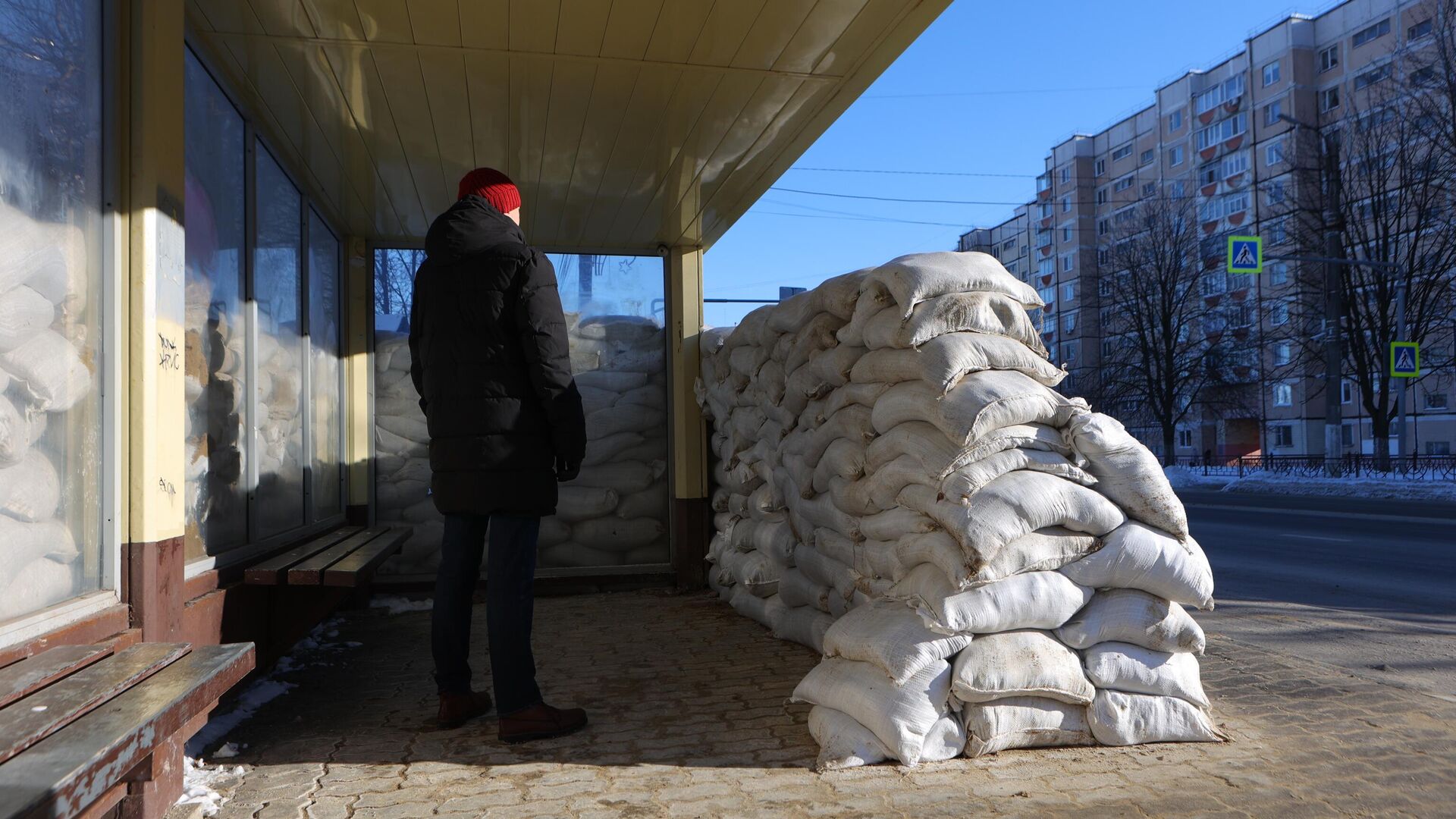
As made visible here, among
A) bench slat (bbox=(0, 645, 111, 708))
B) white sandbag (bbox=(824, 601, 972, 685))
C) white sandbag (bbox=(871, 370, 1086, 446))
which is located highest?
white sandbag (bbox=(871, 370, 1086, 446))

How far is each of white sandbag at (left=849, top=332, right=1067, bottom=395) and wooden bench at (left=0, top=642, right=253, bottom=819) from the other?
2.32 m

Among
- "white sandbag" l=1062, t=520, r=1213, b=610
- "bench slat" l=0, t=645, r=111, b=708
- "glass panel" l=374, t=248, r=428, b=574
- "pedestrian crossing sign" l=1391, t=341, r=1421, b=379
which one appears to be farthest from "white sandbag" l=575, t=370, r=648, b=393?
"pedestrian crossing sign" l=1391, t=341, r=1421, b=379

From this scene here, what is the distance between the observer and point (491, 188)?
376 cm

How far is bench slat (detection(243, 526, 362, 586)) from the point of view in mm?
3895

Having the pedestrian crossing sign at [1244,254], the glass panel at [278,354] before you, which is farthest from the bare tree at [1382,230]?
the glass panel at [278,354]

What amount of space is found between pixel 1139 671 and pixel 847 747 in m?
1.00

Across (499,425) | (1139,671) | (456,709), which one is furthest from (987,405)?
(456,709)

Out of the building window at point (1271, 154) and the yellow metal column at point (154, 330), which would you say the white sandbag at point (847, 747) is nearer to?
the yellow metal column at point (154, 330)

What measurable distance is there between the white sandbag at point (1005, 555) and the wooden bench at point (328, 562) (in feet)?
7.46

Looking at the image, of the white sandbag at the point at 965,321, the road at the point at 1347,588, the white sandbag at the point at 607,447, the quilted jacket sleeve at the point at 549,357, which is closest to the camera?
the quilted jacket sleeve at the point at 549,357

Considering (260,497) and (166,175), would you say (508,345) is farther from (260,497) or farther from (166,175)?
(260,497)

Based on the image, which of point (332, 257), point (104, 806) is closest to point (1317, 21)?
point (332, 257)

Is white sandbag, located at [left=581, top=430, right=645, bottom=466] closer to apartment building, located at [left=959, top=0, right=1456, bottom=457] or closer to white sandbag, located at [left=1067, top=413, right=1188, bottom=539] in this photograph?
white sandbag, located at [left=1067, top=413, right=1188, bottom=539]

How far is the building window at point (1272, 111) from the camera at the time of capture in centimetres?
4262
